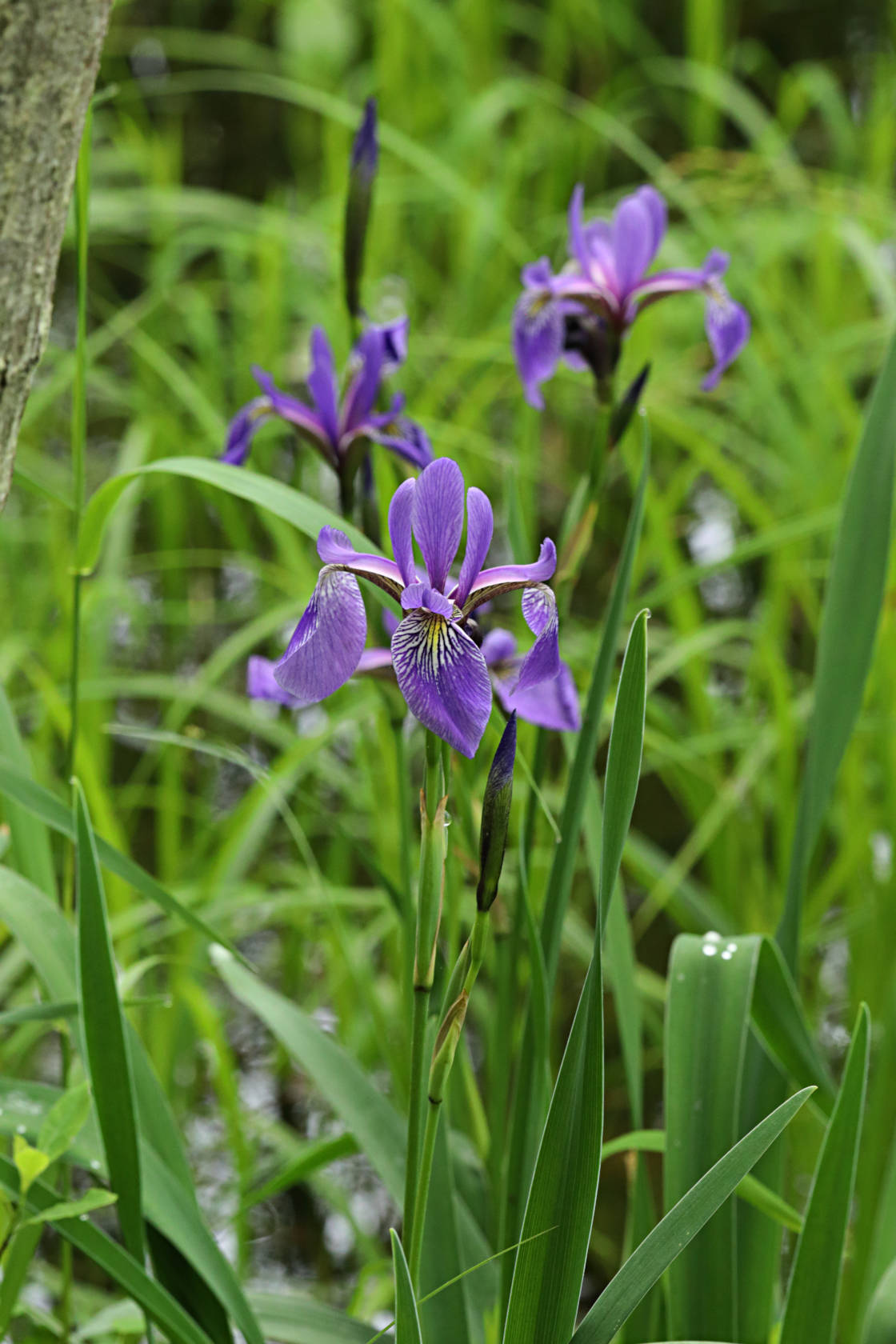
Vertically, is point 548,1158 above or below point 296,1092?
above

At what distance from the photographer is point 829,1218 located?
0.68 metres

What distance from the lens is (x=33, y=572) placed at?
6.79ft

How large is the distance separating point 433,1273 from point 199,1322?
0.16m

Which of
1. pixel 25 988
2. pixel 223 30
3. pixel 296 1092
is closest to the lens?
pixel 25 988

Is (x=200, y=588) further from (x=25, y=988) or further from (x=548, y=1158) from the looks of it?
(x=548, y=1158)

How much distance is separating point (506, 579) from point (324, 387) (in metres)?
0.34

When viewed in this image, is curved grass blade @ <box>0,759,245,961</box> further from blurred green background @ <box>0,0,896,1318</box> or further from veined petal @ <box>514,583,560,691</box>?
veined petal @ <box>514,583,560,691</box>

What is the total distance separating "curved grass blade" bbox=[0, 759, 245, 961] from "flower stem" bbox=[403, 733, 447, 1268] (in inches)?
6.6

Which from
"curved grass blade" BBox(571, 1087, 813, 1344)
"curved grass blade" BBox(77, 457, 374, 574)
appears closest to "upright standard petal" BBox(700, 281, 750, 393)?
"curved grass blade" BBox(77, 457, 374, 574)

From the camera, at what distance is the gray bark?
62cm

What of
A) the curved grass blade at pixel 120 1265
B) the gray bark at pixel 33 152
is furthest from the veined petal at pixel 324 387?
the curved grass blade at pixel 120 1265

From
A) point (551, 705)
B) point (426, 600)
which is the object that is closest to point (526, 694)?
point (551, 705)

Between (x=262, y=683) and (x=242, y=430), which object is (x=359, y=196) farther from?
(x=262, y=683)

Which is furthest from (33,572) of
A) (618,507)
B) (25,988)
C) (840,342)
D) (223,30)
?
(223,30)
